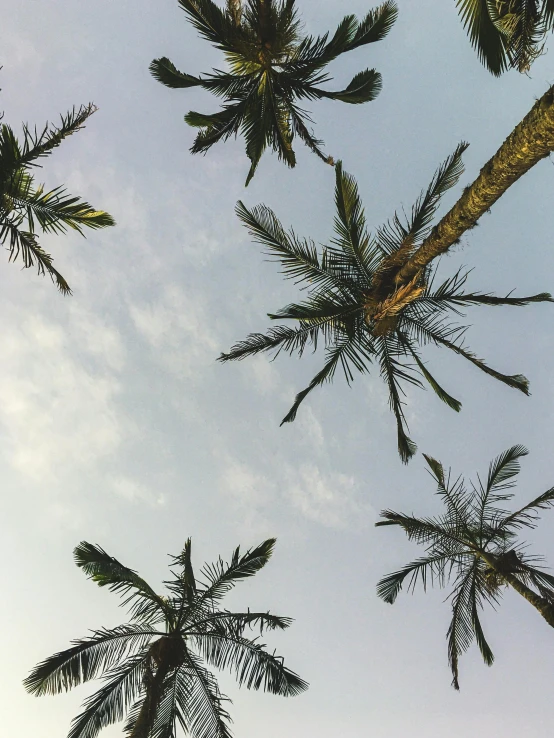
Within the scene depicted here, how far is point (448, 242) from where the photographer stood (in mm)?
5805

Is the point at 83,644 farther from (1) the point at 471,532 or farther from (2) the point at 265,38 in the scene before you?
(2) the point at 265,38

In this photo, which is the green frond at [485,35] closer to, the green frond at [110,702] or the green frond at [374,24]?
the green frond at [374,24]

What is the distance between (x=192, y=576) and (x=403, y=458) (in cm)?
474

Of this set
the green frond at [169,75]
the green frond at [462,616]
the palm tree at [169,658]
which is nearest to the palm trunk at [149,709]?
the palm tree at [169,658]

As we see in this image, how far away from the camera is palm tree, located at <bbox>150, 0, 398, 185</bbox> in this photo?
339 inches

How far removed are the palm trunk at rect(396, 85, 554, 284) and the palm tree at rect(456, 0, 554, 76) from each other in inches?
58.1

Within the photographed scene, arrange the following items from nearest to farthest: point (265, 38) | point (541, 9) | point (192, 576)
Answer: point (541, 9)
point (265, 38)
point (192, 576)

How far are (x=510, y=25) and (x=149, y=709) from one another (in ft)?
31.4

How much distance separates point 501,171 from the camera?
4594 millimetres

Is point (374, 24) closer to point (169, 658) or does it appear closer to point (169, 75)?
point (169, 75)

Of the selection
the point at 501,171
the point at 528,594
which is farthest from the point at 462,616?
the point at 501,171

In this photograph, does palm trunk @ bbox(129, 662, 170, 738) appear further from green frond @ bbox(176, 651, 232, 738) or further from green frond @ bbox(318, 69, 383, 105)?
green frond @ bbox(318, 69, 383, 105)

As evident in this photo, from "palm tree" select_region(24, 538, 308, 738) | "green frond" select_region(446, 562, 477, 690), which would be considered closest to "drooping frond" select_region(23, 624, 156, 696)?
"palm tree" select_region(24, 538, 308, 738)

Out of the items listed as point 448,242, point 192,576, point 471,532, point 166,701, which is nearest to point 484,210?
point 448,242
